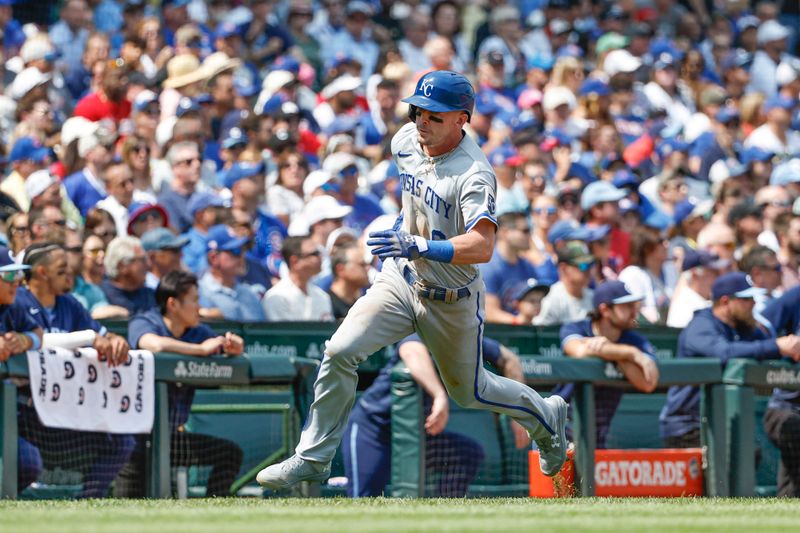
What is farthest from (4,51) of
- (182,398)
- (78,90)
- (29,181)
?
(182,398)

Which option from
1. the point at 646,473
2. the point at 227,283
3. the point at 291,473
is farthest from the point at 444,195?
the point at 227,283

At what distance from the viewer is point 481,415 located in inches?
384

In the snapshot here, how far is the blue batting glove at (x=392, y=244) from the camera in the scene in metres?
6.54

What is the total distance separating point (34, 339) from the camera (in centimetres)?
823

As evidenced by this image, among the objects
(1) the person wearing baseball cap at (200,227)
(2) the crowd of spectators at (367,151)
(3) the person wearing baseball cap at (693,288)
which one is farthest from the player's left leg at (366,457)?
(3) the person wearing baseball cap at (693,288)

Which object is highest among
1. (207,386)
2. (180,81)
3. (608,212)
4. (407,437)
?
(180,81)

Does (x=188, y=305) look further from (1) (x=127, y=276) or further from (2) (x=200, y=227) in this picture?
(2) (x=200, y=227)

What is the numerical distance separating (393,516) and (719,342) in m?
4.46

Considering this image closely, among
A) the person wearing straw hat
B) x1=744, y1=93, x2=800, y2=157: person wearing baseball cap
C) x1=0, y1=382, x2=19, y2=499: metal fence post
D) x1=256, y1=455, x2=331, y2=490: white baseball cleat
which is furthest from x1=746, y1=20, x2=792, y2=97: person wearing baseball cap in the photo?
x1=256, y1=455, x2=331, y2=490: white baseball cleat

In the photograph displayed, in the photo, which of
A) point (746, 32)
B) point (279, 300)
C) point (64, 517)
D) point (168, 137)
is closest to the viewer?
point (64, 517)

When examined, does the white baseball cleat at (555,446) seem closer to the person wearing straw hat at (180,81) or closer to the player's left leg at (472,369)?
the player's left leg at (472,369)

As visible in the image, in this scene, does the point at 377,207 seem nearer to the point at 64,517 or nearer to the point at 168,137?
the point at 168,137

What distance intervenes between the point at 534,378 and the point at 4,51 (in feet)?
28.0

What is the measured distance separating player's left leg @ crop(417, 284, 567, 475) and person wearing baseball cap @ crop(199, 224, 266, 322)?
3369 millimetres
